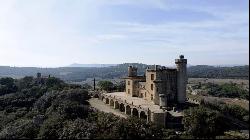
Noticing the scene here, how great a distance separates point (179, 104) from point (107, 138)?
2109cm

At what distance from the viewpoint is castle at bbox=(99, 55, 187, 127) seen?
54.7 m

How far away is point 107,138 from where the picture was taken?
42.1 m

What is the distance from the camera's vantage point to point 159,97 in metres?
59.1

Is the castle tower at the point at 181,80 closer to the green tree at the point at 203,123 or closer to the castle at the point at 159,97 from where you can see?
the castle at the point at 159,97

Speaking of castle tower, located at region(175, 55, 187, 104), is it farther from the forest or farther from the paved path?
the paved path

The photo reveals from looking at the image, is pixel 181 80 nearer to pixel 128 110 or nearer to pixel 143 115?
pixel 143 115

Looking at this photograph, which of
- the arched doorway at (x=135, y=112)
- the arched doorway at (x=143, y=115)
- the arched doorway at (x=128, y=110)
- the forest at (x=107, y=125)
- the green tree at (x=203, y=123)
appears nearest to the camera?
the forest at (x=107, y=125)

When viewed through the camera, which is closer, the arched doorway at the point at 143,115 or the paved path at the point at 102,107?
the arched doorway at the point at 143,115

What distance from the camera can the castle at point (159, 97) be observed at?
2153 inches

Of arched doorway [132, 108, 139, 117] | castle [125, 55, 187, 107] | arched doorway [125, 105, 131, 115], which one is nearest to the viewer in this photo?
arched doorway [132, 108, 139, 117]

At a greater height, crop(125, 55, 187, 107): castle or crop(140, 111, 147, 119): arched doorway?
crop(125, 55, 187, 107): castle

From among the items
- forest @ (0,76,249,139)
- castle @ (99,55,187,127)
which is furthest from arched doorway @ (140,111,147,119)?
forest @ (0,76,249,139)

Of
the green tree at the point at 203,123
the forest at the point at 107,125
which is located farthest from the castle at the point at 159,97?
the green tree at the point at 203,123

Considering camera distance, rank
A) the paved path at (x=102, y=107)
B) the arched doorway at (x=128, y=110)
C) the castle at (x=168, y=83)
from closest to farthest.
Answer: the castle at (x=168, y=83)
the arched doorway at (x=128, y=110)
the paved path at (x=102, y=107)
